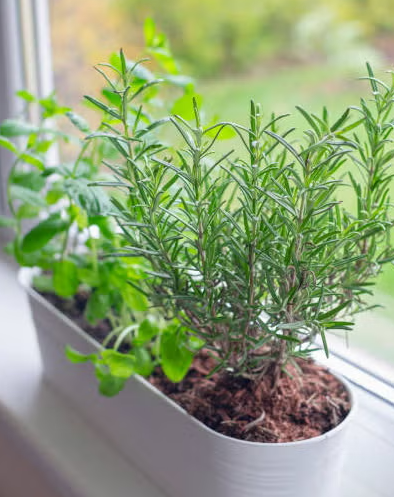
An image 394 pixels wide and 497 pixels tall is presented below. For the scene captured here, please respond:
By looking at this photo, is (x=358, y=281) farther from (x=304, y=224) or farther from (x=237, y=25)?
(x=237, y=25)

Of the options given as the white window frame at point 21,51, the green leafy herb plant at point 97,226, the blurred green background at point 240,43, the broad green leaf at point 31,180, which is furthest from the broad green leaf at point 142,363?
the white window frame at point 21,51

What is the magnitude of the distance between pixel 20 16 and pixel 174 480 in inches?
30.8

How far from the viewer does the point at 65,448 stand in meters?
0.77

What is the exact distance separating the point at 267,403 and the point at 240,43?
89 cm

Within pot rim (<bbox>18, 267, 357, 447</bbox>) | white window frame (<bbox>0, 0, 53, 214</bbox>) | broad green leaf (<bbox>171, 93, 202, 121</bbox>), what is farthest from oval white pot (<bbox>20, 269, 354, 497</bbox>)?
white window frame (<bbox>0, 0, 53, 214</bbox>)

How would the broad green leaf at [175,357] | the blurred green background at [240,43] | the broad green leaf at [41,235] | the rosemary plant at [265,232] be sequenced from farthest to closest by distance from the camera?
the blurred green background at [240,43]
the broad green leaf at [41,235]
the broad green leaf at [175,357]
the rosemary plant at [265,232]

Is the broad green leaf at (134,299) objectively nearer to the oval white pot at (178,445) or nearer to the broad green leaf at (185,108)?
the oval white pot at (178,445)

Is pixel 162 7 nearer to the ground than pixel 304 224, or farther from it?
farther from it

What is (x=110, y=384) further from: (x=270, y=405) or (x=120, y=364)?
(x=270, y=405)

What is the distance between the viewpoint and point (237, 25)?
1.28 meters

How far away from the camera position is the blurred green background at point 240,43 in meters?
1.02

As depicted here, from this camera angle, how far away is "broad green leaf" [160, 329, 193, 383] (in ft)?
1.99

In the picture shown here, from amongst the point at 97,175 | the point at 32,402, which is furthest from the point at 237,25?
the point at 32,402

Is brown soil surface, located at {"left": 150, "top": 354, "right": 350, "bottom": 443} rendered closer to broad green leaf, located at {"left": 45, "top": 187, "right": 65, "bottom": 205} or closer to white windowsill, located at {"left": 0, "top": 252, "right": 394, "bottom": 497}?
white windowsill, located at {"left": 0, "top": 252, "right": 394, "bottom": 497}
